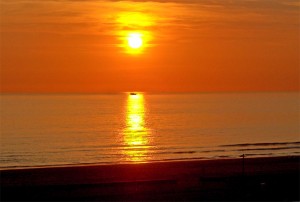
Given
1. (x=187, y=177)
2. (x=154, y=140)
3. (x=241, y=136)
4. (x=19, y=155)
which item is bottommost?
(x=187, y=177)

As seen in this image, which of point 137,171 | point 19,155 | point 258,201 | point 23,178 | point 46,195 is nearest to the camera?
point 258,201

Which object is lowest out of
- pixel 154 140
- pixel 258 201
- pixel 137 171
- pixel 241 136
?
pixel 258 201

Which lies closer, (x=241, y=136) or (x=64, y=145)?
(x=64, y=145)

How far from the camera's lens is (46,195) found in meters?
18.8

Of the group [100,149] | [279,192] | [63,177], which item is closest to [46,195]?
[63,177]

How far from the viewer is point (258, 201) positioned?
17.5 meters

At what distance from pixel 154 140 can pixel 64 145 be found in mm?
8765

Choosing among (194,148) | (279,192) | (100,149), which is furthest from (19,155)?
(279,192)

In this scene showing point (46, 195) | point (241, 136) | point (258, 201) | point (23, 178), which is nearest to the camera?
point (258, 201)

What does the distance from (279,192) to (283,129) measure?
5537 centimetres

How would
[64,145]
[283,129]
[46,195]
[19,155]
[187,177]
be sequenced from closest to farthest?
[46,195]
[187,177]
[19,155]
[64,145]
[283,129]

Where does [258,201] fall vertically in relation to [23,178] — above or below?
below

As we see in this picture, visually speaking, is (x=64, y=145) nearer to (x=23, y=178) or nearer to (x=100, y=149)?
(x=100, y=149)

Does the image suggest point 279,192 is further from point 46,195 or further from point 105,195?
point 46,195
